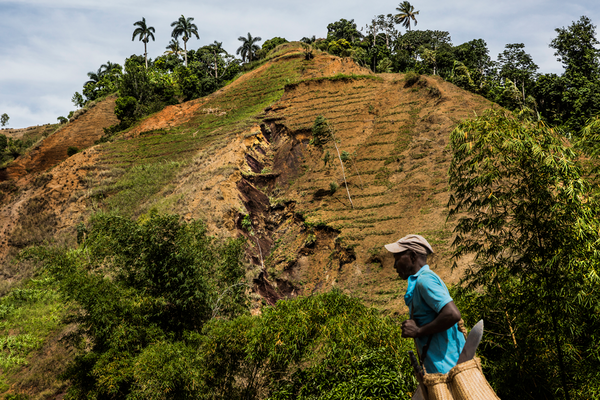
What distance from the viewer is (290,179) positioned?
3319cm

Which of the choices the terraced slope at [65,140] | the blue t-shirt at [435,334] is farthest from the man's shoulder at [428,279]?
the terraced slope at [65,140]

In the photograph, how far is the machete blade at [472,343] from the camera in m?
2.26

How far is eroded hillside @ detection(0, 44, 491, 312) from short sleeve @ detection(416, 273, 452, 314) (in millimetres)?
16656

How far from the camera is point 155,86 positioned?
52.4 m

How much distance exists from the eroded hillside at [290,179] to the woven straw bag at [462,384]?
1670cm

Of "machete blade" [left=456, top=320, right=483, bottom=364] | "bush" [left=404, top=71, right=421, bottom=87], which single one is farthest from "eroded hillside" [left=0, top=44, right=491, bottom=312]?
"machete blade" [left=456, top=320, right=483, bottom=364]

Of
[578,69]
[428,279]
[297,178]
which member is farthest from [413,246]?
[578,69]

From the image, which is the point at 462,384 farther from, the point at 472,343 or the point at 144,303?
the point at 144,303

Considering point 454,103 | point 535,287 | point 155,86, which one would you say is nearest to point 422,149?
point 454,103

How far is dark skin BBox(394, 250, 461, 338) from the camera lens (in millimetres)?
2443

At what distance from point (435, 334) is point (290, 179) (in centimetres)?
3076

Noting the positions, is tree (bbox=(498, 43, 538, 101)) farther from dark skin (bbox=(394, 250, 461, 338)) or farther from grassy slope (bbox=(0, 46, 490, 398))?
dark skin (bbox=(394, 250, 461, 338))

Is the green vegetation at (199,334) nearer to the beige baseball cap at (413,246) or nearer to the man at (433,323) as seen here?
the man at (433,323)

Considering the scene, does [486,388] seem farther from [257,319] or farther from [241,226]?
[241,226]
